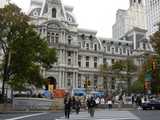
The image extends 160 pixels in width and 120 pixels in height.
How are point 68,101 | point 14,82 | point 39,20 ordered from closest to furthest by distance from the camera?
1. point 68,101
2. point 14,82
3. point 39,20


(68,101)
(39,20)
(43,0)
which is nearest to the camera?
(68,101)

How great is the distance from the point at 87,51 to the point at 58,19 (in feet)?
52.7

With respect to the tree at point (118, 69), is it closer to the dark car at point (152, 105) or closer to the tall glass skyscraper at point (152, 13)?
the dark car at point (152, 105)

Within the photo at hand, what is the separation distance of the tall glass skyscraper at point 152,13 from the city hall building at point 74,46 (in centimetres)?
3831

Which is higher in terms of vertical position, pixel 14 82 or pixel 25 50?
pixel 25 50

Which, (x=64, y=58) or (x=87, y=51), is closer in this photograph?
(x=64, y=58)

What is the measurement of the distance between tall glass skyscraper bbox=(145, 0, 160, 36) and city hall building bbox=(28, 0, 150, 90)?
38311mm

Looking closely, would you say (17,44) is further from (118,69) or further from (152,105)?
(118,69)

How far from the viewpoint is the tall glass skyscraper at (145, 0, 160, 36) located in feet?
488

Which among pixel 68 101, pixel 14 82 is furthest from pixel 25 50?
pixel 68 101

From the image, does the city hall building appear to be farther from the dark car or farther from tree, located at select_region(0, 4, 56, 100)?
the dark car

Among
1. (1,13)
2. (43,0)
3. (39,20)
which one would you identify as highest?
(43,0)

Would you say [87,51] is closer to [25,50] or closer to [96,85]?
[96,85]

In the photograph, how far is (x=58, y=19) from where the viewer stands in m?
85.6
